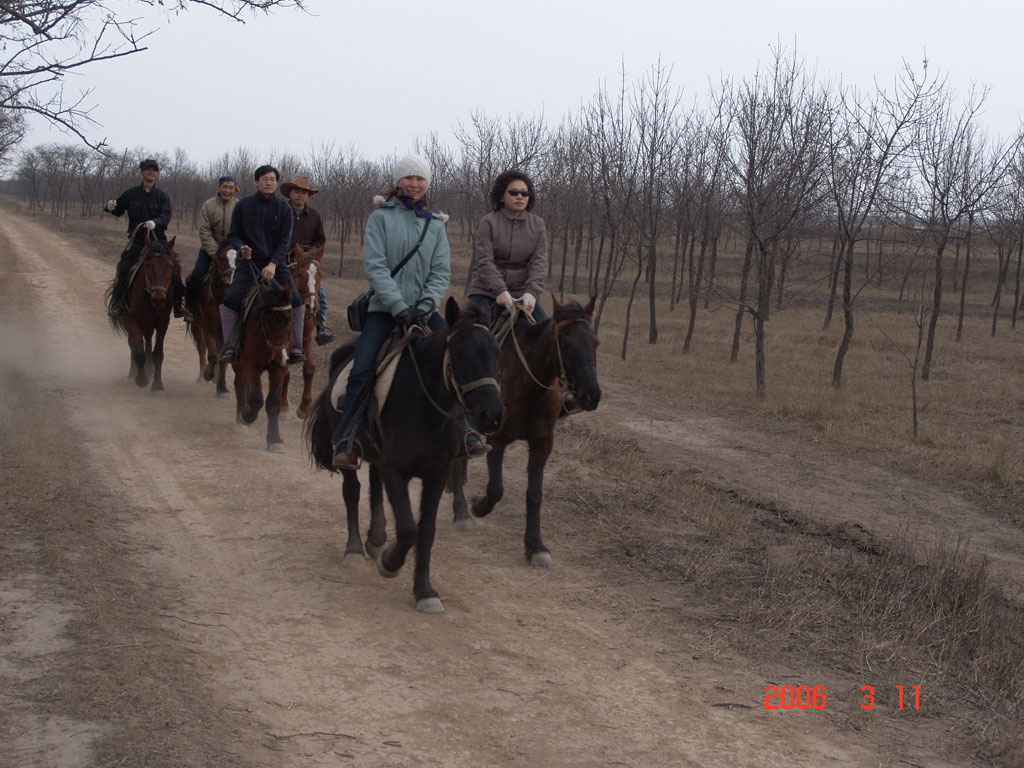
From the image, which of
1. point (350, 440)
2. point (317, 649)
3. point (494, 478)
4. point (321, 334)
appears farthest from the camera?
point (321, 334)

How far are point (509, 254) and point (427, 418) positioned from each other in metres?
2.37

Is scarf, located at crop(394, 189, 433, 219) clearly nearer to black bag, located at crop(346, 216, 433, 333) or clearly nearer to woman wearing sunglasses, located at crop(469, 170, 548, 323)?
black bag, located at crop(346, 216, 433, 333)

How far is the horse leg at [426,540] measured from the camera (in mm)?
5445

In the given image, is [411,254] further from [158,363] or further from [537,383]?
[158,363]

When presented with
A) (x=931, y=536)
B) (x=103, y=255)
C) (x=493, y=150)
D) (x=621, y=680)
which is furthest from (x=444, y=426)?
(x=103, y=255)

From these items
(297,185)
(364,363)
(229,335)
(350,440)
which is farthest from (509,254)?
(297,185)

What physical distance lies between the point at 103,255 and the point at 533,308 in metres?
29.8

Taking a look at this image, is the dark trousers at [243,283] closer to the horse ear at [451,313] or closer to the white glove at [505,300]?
the white glove at [505,300]

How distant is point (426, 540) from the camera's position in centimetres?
546

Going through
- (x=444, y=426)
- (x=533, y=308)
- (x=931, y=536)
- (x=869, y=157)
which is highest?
(x=869, y=157)

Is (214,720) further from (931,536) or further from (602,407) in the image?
(602,407)

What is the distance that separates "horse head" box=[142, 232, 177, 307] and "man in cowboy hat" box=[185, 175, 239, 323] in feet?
0.99

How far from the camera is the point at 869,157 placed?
17.4 meters
